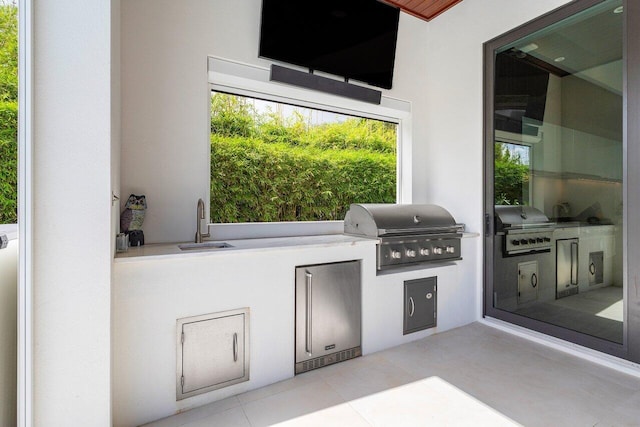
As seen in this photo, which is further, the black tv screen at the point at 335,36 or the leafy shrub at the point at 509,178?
the leafy shrub at the point at 509,178

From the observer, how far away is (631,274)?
7.10ft

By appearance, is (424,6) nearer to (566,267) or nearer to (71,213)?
(566,267)

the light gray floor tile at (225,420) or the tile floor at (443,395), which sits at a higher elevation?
the tile floor at (443,395)

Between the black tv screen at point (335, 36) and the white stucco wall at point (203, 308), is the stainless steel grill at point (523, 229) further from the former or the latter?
the black tv screen at point (335, 36)

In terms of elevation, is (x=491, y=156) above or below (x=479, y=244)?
above

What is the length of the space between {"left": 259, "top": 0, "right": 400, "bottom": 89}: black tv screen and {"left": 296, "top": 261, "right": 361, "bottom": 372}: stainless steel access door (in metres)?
1.81

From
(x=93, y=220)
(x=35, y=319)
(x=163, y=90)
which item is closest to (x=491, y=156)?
(x=163, y=90)

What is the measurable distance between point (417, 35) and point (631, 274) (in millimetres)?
2988

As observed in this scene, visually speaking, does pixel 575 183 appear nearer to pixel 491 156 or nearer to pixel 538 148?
pixel 538 148

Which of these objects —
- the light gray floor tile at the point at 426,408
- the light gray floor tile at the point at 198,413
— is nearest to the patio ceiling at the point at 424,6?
the light gray floor tile at the point at 426,408

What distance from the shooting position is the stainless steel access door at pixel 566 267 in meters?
2.51

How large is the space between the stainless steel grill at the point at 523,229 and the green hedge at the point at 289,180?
1.16m

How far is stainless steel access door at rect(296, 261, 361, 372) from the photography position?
213 cm

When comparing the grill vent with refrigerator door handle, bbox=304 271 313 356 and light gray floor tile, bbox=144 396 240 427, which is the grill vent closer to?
refrigerator door handle, bbox=304 271 313 356
